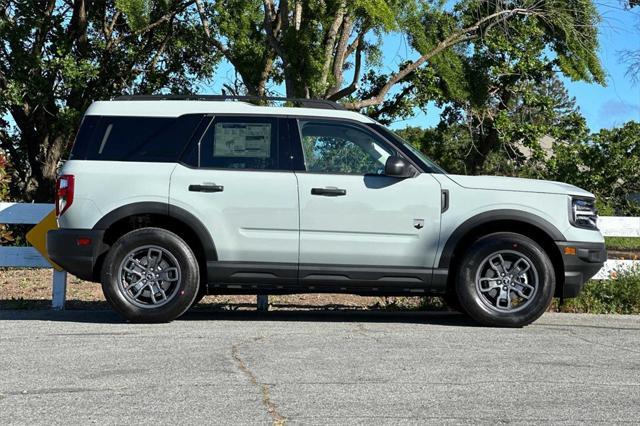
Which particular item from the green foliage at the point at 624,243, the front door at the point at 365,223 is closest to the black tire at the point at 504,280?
the front door at the point at 365,223

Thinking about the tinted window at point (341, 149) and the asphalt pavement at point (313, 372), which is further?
the tinted window at point (341, 149)

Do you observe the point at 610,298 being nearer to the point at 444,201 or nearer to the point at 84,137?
the point at 444,201

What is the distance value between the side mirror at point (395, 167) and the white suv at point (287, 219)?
12 mm

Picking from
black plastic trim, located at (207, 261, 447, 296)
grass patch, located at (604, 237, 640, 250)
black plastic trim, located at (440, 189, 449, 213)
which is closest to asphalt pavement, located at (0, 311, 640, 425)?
black plastic trim, located at (207, 261, 447, 296)

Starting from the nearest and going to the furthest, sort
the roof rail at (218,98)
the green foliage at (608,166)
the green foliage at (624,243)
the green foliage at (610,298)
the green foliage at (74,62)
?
the roof rail at (218,98) → the green foliage at (610,298) → the green foliage at (74,62) → the green foliage at (608,166) → the green foliage at (624,243)

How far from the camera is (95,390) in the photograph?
5.73 m

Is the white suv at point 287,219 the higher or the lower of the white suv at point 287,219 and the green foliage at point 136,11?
the lower

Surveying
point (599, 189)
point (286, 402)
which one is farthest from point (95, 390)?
point (599, 189)

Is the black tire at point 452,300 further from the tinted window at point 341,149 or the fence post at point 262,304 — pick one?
the fence post at point 262,304

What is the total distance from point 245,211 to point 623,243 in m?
21.5

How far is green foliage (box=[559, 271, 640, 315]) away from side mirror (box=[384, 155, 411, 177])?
3073 mm

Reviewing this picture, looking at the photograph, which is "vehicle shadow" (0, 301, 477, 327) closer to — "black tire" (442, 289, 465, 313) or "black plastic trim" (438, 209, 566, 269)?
"black tire" (442, 289, 465, 313)

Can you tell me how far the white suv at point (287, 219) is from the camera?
844 cm

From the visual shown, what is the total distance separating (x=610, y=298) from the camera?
10523 millimetres
